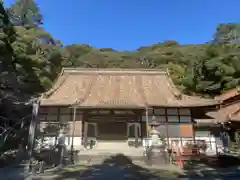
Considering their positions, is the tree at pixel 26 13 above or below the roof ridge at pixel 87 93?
above

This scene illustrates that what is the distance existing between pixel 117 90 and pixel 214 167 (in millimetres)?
8741

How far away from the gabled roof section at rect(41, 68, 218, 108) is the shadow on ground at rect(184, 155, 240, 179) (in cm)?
360

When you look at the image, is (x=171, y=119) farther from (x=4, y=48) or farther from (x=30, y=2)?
(x=30, y=2)

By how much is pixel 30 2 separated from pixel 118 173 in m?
36.3

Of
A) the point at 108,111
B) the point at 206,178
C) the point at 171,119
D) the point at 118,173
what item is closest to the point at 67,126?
the point at 108,111

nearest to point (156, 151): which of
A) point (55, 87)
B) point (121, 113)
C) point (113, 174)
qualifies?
point (113, 174)

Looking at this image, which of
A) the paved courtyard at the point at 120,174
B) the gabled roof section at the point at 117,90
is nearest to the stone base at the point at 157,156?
the paved courtyard at the point at 120,174

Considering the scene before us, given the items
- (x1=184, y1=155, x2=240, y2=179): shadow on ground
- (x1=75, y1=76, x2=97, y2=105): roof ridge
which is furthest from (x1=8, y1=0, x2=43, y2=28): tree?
(x1=184, y1=155, x2=240, y2=179): shadow on ground

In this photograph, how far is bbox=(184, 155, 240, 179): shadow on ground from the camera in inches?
270

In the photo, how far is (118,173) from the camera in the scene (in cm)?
698

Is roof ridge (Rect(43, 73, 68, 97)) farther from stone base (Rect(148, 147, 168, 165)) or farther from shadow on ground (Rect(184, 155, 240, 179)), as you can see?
shadow on ground (Rect(184, 155, 240, 179))

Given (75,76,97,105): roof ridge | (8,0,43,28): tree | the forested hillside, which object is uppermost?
(8,0,43,28): tree

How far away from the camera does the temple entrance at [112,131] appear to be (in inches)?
530

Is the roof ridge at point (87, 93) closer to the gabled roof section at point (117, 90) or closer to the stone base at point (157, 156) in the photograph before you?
the gabled roof section at point (117, 90)
